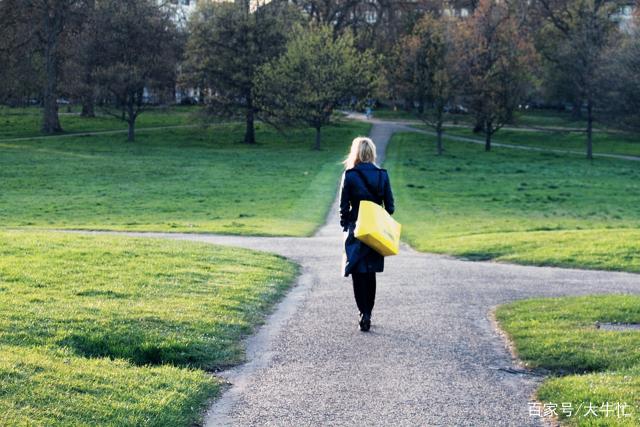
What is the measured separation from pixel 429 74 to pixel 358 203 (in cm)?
5237

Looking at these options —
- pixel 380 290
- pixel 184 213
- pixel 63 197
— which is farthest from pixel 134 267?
pixel 63 197

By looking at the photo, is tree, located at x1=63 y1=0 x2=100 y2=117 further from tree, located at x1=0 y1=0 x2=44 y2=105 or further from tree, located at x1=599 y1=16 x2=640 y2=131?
tree, located at x1=599 y1=16 x2=640 y2=131

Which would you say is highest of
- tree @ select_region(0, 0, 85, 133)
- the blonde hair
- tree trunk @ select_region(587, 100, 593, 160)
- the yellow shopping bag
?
tree @ select_region(0, 0, 85, 133)

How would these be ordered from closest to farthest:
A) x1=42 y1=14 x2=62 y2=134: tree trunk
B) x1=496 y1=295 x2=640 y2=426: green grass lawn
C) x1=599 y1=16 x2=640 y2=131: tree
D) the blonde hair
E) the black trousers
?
x1=496 y1=295 x2=640 y2=426: green grass lawn, the black trousers, the blonde hair, x1=599 y1=16 x2=640 y2=131: tree, x1=42 y1=14 x2=62 y2=134: tree trunk

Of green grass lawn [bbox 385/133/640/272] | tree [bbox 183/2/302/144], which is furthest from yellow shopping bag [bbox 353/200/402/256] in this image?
tree [bbox 183/2/302/144]

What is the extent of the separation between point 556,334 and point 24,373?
18.2 ft

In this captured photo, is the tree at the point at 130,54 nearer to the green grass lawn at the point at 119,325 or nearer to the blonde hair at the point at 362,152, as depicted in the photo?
the green grass lawn at the point at 119,325

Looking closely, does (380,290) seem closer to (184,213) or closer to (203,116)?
(184,213)

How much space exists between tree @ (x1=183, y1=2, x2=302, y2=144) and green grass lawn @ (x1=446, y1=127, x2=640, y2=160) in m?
17.7

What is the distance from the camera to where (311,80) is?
206ft

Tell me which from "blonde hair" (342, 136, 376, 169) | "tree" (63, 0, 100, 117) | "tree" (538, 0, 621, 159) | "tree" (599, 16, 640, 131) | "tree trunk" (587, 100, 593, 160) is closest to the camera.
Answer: "blonde hair" (342, 136, 376, 169)

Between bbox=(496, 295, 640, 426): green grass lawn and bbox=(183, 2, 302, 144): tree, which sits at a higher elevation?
bbox=(183, 2, 302, 144): tree

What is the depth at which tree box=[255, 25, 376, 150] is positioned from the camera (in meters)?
62.5

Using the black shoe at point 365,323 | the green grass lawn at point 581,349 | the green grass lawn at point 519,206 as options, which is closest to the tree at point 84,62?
the green grass lawn at point 519,206
